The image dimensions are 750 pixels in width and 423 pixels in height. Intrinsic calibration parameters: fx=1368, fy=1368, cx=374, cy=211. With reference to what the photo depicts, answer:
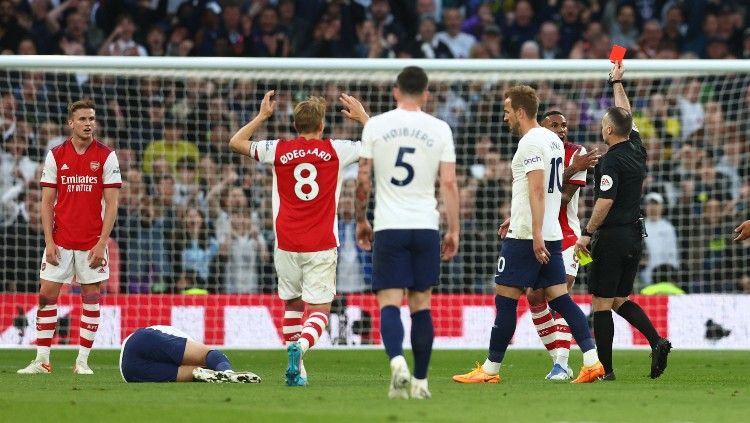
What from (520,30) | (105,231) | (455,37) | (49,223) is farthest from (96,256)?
(520,30)

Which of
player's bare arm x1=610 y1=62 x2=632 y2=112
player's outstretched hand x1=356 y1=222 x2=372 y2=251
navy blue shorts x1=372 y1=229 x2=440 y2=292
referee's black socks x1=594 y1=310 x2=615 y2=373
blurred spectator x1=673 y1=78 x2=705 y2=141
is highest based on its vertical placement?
blurred spectator x1=673 y1=78 x2=705 y2=141

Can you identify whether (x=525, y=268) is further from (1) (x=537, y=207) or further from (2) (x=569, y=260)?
(2) (x=569, y=260)

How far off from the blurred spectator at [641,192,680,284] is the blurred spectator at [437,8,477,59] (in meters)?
4.34

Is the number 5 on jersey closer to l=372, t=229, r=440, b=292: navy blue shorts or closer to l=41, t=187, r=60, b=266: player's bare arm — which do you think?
l=372, t=229, r=440, b=292: navy blue shorts

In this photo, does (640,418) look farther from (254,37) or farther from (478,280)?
(254,37)

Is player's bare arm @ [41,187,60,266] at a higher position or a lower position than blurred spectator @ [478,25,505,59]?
lower

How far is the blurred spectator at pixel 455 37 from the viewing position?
21.1 m

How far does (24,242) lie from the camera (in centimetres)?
1714

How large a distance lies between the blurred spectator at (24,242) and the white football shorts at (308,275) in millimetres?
7032

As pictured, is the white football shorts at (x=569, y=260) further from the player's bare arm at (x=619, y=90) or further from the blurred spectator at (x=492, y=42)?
the blurred spectator at (x=492, y=42)

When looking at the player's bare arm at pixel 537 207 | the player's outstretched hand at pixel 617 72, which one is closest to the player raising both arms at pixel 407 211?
the player's bare arm at pixel 537 207

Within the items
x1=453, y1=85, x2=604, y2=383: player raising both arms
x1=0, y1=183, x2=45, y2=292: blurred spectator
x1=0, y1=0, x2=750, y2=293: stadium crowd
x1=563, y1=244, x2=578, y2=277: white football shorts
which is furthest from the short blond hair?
x1=0, y1=183, x2=45, y2=292: blurred spectator

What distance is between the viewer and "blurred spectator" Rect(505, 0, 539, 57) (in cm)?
2133

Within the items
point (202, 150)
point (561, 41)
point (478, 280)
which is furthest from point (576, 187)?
point (561, 41)
